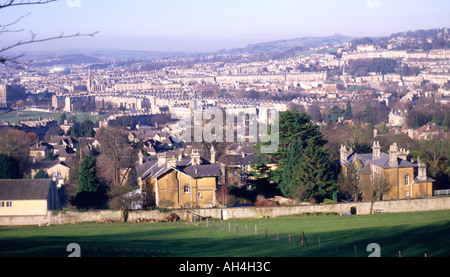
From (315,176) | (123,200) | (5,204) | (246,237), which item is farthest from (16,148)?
(246,237)

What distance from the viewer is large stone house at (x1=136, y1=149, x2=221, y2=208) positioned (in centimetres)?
1783

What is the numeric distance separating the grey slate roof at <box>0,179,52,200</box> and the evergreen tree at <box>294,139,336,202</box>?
6.92 meters

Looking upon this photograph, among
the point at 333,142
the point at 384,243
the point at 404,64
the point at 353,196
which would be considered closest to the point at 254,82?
the point at 404,64

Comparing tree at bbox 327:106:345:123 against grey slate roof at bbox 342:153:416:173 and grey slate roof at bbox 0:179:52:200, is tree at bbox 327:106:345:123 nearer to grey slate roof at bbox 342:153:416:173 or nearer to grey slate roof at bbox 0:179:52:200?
grey slate roof at bbox 342:153:416:173

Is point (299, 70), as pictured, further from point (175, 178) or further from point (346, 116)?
point (175, 178)

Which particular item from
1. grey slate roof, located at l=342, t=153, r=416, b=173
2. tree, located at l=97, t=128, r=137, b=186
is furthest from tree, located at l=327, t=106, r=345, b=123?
grey slate roof, located at l=342, t=153, r=416, b=173

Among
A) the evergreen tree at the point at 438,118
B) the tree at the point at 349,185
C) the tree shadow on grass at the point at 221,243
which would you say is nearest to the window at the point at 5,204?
the tree shadow on grass at the point at 221,243

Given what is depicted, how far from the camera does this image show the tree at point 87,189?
61.3 ft

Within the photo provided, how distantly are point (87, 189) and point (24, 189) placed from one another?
1991 millimetres

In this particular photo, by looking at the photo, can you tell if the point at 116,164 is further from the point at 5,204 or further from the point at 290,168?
the point at 290,168

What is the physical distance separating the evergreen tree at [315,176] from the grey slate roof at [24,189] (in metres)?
6.92

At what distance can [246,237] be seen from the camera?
39.7ft
